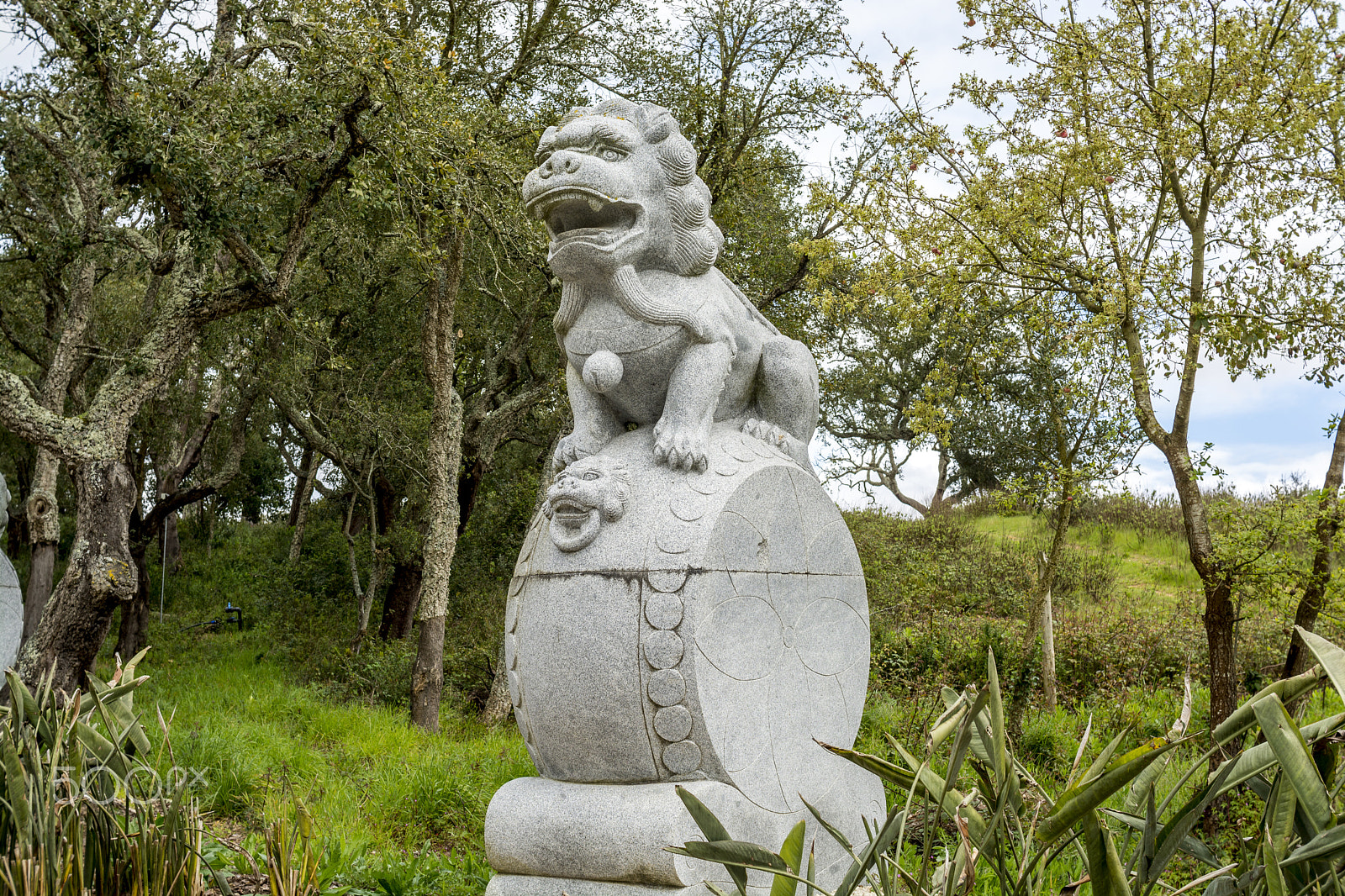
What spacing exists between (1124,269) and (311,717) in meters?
7.82

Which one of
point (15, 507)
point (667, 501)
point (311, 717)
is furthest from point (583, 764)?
point (15, 507)

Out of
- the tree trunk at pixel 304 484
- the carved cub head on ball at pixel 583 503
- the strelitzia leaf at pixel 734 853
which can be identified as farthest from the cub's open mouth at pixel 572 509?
the tree trunk at pixel 304 484

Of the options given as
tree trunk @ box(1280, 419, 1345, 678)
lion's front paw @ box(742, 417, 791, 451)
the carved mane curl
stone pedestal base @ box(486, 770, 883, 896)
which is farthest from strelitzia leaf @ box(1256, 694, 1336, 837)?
tree trunk @ box(1280, 419, 1345, 678)

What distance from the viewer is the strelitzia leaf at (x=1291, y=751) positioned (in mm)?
1378

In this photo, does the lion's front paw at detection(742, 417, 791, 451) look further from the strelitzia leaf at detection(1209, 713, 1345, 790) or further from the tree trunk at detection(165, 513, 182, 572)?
the tree trunk at detection(165, 513, 182, 572)

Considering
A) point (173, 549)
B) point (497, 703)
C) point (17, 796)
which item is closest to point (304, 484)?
point (173, 549)

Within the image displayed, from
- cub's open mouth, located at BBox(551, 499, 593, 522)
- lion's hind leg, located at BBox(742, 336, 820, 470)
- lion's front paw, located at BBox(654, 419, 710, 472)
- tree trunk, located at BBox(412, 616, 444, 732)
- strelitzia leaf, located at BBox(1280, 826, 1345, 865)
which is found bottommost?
tree trunk, located at BBox(412, 616, 444, 732)

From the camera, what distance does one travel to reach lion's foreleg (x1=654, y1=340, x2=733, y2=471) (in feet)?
12.0

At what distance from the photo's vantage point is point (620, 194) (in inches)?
150

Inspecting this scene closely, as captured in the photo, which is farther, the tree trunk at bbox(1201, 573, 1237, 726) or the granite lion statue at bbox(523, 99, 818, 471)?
the tree trunk at bbox(1201, 573, 1237, 726)

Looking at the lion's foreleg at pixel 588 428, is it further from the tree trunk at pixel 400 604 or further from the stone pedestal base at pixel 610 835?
the tree trunk at pixel 400 604

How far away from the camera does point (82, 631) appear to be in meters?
8.13

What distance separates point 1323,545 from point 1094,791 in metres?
5.78

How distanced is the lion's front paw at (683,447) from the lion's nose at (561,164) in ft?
3.21
